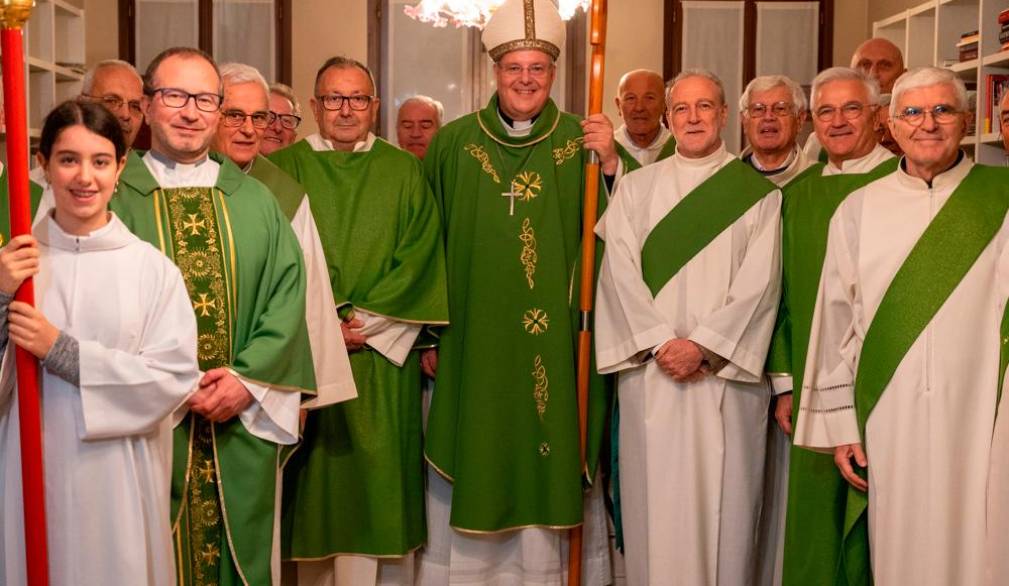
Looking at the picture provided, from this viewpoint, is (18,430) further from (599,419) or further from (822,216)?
(822,216)

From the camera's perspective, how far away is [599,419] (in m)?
4.14

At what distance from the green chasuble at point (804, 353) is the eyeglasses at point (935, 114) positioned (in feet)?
0.85

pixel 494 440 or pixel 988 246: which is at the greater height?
pixel 988 246

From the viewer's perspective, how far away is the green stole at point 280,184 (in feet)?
12.0

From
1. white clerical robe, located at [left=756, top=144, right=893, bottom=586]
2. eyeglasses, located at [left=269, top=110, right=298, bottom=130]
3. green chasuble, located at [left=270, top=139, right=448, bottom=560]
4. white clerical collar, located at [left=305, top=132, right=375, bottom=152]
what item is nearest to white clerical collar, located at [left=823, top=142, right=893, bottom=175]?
white clerical robe, located at [left=756, top=144, right=893, bottom=586]

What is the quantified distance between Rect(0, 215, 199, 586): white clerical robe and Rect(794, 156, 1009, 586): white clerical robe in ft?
5.80

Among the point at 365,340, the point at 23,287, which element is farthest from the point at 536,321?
the point at 23,287

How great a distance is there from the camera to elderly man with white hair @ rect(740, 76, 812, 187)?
13.9ft

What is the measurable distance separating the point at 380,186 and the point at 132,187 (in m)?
1.05

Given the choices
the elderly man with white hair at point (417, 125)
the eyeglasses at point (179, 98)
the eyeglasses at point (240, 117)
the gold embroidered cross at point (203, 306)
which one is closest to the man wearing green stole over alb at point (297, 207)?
the eyeglasses at point (240, 117)

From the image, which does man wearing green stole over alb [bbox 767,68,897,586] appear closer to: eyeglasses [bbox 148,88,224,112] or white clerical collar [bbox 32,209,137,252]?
eyeglasses [bbox 148,88,224,112]

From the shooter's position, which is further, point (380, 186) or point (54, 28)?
point (54, 28)

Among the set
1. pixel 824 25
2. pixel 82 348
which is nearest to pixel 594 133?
pixel 82 348

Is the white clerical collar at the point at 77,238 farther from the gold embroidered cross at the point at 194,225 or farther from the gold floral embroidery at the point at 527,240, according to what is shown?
the gold floral embroidery at the point at 527,240
